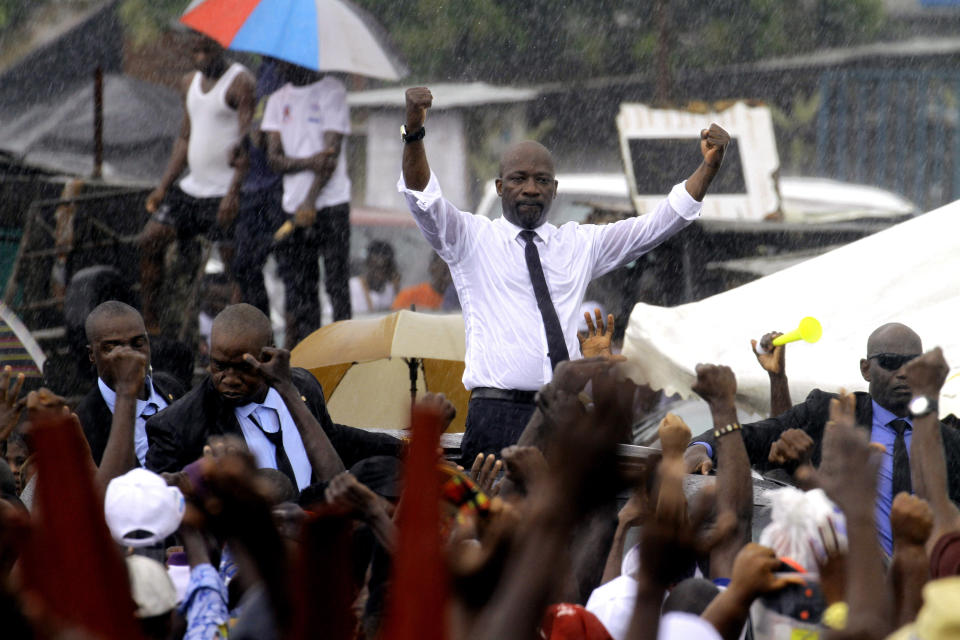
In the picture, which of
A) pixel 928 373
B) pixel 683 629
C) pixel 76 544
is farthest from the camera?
pixel 928 373

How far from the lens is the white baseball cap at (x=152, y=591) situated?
3195mm

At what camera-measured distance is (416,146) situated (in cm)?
524

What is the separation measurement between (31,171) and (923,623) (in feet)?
32.4

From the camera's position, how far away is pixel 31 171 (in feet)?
35.9

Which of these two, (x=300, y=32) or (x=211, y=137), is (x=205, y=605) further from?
(x=300, y=32)

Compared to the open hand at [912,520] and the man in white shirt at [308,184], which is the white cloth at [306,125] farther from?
the open hand at [912,520]

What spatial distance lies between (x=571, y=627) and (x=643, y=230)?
→ 2.76 m

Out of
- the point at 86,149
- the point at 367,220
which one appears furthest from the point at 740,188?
the point at 86,149

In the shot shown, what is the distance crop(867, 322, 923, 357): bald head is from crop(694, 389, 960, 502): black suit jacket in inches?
7.1

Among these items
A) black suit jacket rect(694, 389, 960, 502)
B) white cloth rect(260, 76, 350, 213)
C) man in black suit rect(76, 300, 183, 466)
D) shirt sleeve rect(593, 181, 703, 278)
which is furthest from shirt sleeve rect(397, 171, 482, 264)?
white cloth rect(260, 76, 350, 213)

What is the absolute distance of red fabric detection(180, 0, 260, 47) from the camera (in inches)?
344

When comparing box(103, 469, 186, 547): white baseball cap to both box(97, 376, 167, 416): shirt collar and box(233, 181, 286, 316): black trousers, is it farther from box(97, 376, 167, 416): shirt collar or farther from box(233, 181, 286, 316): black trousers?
box(233, 181, 286, 316): black trousers

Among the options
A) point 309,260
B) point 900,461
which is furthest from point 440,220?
point 309,260

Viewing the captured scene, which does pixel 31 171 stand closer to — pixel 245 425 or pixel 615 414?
pixel 245 425
